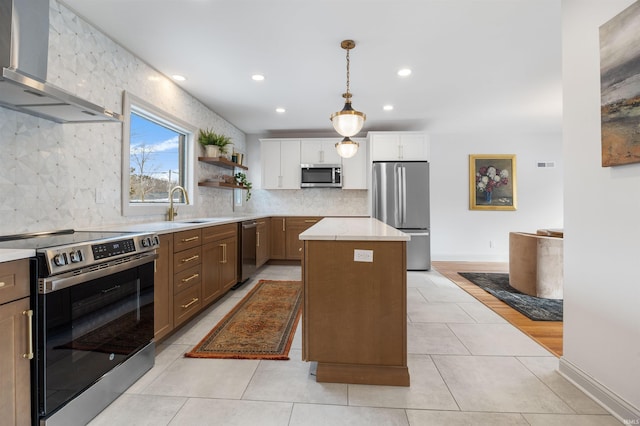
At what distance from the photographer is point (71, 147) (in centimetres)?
212

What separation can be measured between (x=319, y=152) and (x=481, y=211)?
338 centimetres

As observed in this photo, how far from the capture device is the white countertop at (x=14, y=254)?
112cm

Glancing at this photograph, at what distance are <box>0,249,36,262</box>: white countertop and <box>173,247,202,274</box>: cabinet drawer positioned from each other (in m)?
1.08

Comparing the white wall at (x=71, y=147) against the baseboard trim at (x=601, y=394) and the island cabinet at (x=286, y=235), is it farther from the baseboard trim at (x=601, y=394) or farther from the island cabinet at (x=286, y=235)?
the baseboard trim at (x=601, y=394)

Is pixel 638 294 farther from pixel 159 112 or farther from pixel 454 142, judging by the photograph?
pixel 454 142

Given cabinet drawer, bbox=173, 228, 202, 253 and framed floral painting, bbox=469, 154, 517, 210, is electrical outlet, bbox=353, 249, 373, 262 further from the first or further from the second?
framed floral painting, bbox=469, 154, 517, 210

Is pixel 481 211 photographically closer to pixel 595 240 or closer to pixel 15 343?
pixel 595 240

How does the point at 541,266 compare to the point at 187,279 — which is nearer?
the point at 187,279

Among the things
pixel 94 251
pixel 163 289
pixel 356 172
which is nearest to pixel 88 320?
pixel 94 251

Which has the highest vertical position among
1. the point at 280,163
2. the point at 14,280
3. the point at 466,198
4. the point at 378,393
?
the point at 280,163

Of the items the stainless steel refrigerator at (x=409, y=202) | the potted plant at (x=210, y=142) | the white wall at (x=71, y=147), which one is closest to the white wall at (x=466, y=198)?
the stainless steel refrigerator at (x=409, y=202)

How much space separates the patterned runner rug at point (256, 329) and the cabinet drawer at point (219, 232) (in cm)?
75

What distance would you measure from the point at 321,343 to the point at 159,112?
111 inches

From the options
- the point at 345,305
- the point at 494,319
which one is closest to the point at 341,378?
the point at 345,305
